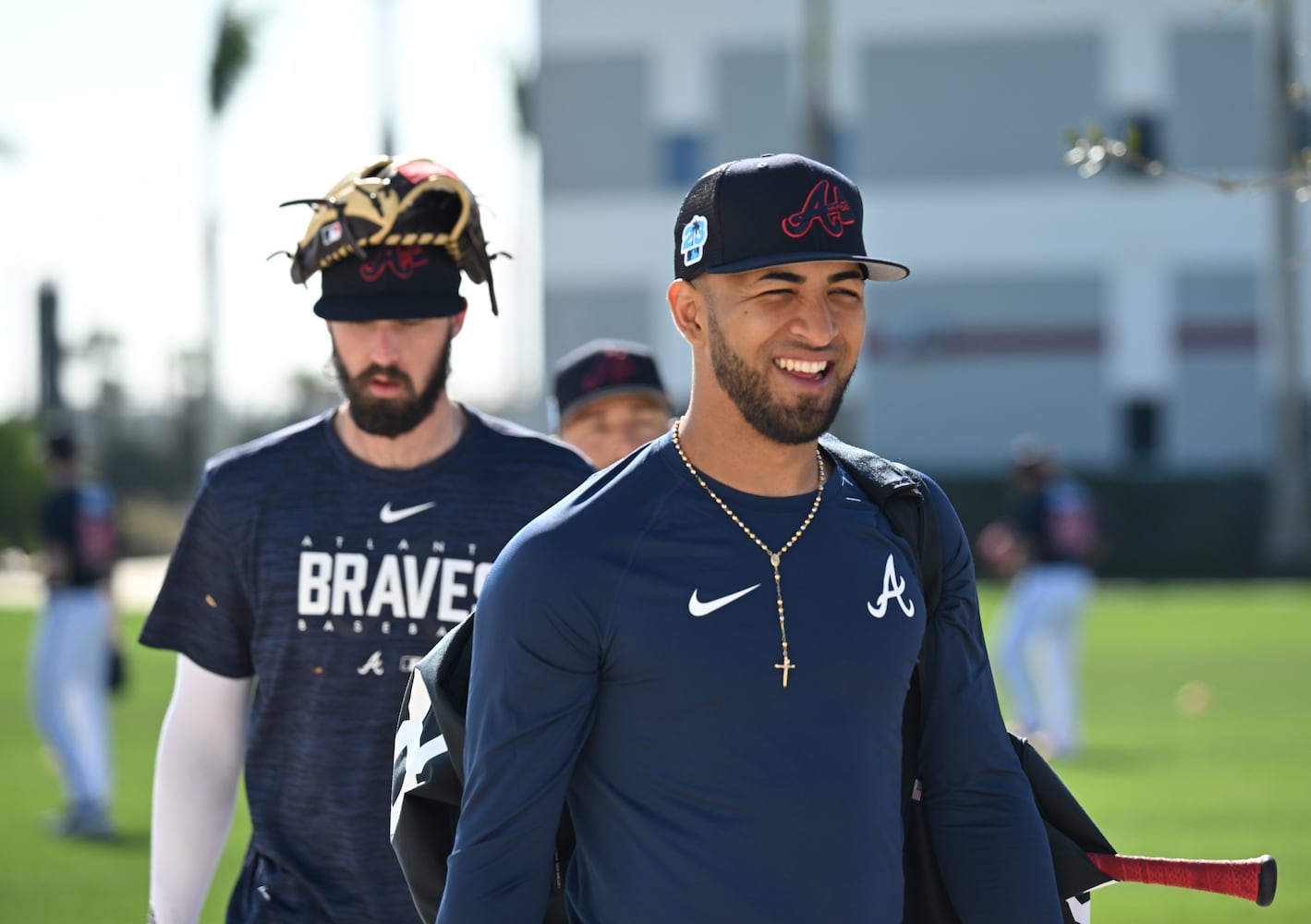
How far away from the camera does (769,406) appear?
3.04m

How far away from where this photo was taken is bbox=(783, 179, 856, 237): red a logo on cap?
302 centimetres

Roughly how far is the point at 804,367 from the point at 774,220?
0.77 feet

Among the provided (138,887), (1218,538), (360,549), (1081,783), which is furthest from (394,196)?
(1218,538)

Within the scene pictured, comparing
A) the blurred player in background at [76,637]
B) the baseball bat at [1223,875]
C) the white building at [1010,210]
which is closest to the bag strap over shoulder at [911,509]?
the baseball bat at [1223,875]

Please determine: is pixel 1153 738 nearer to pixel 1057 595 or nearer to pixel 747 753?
pixel 1057 595

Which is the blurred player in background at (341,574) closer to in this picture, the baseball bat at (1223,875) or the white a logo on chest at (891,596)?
the white a logo on chest at (891,596)

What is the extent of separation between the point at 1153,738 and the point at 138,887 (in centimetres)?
886

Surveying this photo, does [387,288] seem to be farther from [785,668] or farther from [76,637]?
[76,637]

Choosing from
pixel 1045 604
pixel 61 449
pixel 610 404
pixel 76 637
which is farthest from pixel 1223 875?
pixel 1045 604

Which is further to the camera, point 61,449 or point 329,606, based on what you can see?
point 61,449

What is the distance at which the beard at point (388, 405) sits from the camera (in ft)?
13.3

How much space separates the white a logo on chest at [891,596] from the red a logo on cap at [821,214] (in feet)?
1.80

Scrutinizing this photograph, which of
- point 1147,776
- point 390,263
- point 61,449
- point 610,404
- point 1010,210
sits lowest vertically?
point 1147,776

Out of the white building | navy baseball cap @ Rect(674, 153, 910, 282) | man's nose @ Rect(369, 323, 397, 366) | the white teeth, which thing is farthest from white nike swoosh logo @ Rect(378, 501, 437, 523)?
the white building
